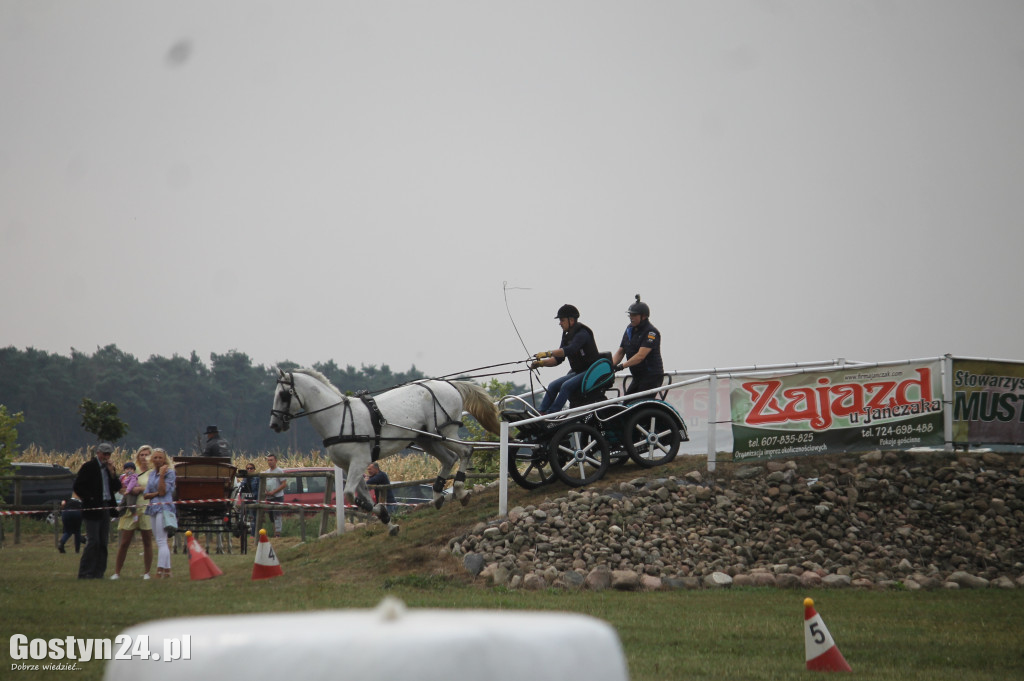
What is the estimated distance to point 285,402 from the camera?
15.0 m

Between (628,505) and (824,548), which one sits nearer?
(824,548)

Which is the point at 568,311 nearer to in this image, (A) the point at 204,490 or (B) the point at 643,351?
(B) the point at 643,351

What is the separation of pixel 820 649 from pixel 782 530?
19.7ft

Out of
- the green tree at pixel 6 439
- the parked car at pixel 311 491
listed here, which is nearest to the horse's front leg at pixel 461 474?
the parked car at pixel 311 491

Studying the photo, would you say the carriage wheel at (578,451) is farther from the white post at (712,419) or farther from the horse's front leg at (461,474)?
the horse's front leg at (461,474)

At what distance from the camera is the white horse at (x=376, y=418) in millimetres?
15031

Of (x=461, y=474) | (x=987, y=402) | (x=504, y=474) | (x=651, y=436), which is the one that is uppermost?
(x=987, y=402)

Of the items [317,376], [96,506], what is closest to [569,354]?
[317,376]

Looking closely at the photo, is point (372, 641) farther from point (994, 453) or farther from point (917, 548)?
point (994, 453)

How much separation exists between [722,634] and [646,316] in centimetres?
703

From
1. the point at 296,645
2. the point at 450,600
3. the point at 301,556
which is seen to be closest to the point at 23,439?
the point at 301,556

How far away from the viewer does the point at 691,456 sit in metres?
15.4

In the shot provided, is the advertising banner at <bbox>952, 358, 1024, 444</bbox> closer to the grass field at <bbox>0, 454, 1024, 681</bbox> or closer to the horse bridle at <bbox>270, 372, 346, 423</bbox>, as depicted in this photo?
the grass field at <bbox>0, 454, 1024, 681</bbox>

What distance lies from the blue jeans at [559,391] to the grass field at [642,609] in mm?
1293
